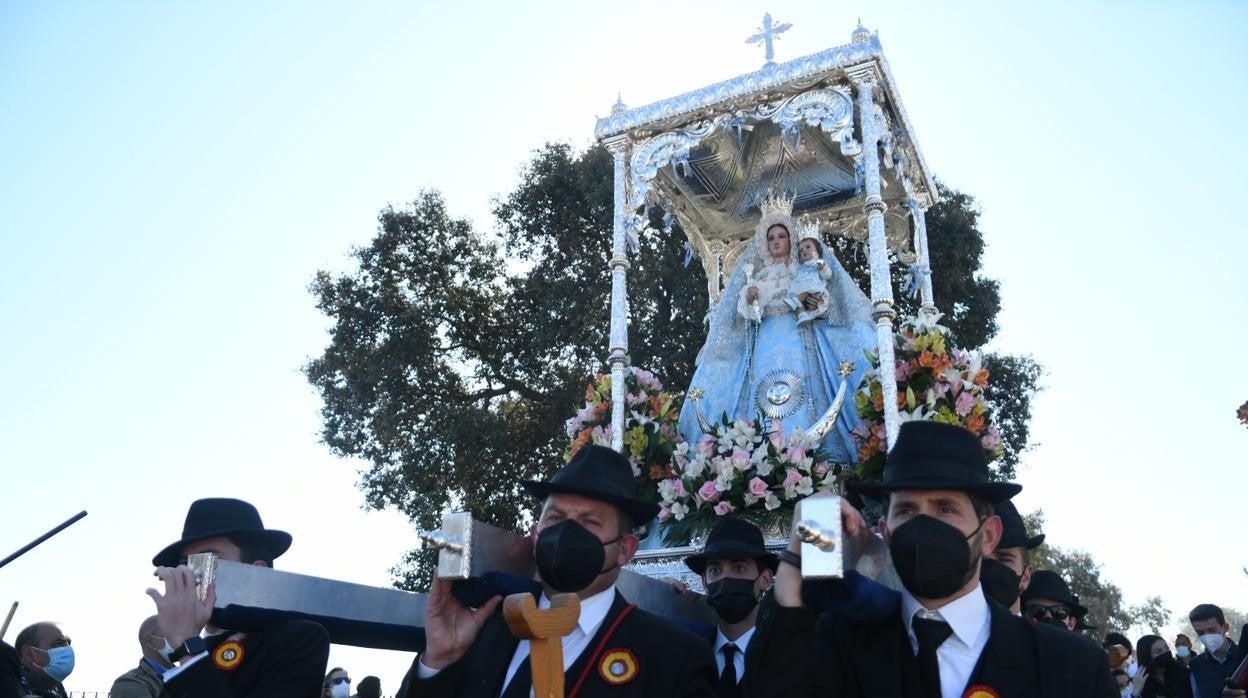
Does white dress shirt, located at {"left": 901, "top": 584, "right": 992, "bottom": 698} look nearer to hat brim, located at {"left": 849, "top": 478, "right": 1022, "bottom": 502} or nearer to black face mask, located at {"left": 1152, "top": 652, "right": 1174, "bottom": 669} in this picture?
hat brim, located at {"left": 849, "top": 478, "right": 1022, "bottom": 502}

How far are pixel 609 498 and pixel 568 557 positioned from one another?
1.00ft

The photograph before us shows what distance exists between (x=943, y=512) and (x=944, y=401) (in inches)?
220

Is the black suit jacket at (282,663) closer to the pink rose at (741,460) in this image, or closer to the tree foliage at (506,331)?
the pink rose at (741,460)

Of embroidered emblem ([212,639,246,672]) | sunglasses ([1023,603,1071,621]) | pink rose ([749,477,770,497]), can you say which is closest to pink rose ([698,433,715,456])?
pink rose ([749,477,770,497])

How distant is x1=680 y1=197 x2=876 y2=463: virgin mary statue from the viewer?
965 centimetres

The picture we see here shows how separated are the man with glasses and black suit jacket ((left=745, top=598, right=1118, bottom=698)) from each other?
192 inches

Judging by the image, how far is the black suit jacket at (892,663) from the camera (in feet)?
9.49

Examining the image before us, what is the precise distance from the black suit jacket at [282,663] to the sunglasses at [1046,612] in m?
3.87

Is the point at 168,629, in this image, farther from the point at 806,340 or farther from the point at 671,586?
the point at 806,340

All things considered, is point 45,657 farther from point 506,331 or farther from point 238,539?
point 506,331

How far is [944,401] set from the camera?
842 cm

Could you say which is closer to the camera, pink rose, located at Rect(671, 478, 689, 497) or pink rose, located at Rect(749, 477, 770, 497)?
pink rose, located at Rect(749, 477, 770, 497)

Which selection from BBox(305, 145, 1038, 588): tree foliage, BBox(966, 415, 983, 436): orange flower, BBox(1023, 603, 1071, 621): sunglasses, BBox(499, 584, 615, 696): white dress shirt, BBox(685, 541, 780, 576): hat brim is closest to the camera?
BBox(499, 584, 615, 696): white dress shirt

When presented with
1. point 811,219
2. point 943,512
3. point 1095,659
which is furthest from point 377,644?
point 811,219
